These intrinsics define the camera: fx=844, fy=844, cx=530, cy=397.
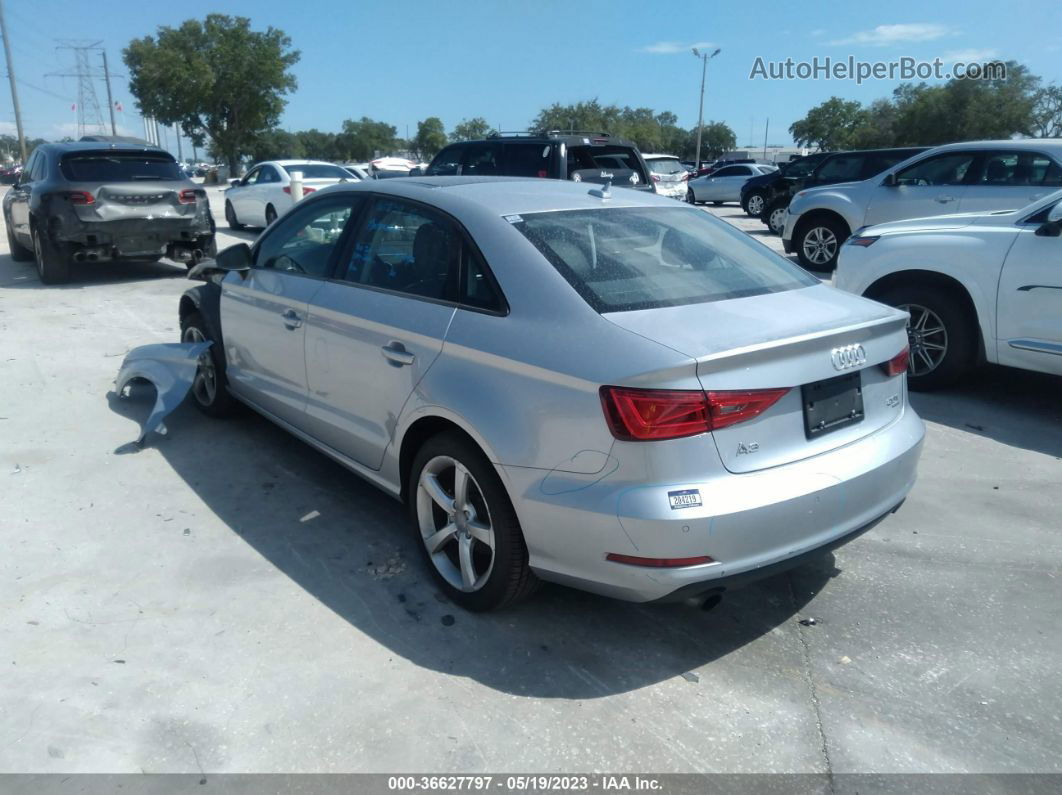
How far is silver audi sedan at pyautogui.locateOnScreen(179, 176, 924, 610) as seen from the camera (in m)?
2.68

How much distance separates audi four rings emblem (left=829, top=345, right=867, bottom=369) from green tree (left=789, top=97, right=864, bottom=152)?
243ft

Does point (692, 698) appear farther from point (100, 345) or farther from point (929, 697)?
point (100, 345)

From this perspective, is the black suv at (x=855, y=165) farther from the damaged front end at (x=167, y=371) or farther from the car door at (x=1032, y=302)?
the damaged front end at (x=167, y=371)

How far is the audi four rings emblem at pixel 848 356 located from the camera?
9.68 ft

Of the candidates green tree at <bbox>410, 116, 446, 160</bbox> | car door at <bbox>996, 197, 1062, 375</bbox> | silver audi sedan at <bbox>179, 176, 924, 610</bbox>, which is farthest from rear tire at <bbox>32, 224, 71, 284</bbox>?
green tree at <bbox>410, 116, 446, 160</bbox>

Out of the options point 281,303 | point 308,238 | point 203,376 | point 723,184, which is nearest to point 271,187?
point 203,376

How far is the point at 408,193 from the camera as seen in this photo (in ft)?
12.7

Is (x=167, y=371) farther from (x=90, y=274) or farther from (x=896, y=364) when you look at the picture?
(x=90, y=274)

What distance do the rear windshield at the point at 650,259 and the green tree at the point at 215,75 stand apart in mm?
55093

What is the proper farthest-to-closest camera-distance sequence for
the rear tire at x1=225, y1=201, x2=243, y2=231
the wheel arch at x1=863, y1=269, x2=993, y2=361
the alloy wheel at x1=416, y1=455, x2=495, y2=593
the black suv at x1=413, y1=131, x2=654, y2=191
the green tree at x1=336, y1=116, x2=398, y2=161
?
the green tree at x1=336, y1=116, x2=398, y2=161 → the rear tire at x1=225, y1=201, x2=243, y2=231 → the black suv at x1=413, y1=131, x2=654, y2=191 → the wheel arch at x1=863, y1=269, x2=993, y2=361 → the alloy wheel at x1=416, y1=455, x2=495, y2=593

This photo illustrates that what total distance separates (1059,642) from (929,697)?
0.72 metres

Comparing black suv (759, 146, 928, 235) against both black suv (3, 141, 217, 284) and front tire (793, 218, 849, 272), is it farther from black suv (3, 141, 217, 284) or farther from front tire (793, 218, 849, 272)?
black suv (3, 141, 217, 284)

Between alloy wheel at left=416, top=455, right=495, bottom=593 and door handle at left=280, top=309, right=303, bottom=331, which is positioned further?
door handle at left=280, top=309, right=303, bottom=331

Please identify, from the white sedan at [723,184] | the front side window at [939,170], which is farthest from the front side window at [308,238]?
the white sedan at [723,184]
